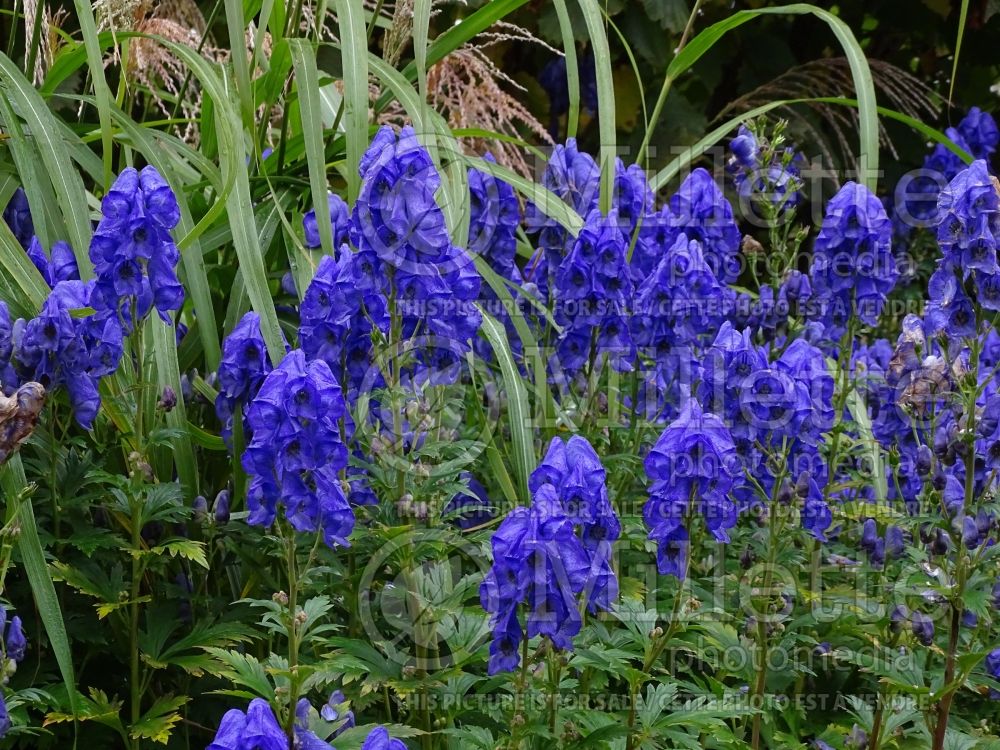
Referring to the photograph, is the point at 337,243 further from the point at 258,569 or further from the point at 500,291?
the point at 258,569

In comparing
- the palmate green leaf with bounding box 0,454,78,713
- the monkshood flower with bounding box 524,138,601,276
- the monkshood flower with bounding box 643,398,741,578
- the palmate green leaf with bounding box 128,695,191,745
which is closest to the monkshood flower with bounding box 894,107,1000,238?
the monkshood flower with bounding box 524,138,601,276

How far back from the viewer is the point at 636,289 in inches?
131

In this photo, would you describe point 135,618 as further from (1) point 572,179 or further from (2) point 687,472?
(1) point 572,179

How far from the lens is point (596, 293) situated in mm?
3000

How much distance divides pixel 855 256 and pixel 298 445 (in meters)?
1.79

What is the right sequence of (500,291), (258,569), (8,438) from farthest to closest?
(500,291), (258,569), (8,438)

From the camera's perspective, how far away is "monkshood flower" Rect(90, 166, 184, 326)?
2.41 meters

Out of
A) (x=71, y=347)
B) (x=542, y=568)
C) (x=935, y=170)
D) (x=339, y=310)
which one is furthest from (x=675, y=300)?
(x=935, y=170)

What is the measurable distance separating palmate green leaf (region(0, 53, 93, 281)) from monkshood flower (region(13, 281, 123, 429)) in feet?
0.74

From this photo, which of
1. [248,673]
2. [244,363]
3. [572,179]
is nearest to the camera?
[248,673]

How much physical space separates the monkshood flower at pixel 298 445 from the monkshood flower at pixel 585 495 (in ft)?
1.15

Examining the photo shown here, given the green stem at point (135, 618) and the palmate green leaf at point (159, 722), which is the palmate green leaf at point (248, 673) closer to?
the palmate green leaf at point (159, 722)

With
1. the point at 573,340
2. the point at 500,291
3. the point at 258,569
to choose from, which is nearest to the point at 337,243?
the point at 500,291

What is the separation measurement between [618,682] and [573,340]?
2.89 feet
